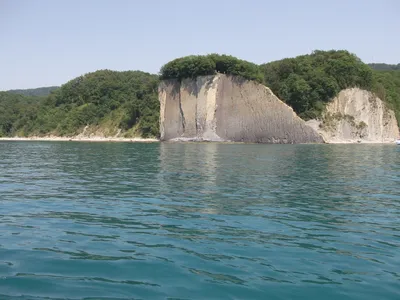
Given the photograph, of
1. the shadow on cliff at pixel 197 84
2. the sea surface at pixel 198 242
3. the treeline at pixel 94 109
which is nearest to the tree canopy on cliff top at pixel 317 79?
the shadow on cliff at pixel 197 84

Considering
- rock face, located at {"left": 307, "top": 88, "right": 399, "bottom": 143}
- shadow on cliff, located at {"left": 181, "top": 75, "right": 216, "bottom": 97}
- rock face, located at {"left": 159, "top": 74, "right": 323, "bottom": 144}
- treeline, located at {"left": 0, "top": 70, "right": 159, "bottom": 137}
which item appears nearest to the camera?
rock face, located at {"left": 159, "top": 74, "right": 323, "bottom": 144}

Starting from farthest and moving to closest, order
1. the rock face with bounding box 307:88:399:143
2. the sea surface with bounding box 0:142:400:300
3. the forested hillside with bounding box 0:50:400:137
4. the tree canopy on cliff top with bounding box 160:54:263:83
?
the forested hillside with bounding box 0:50:400:137 < the rock face with bounding box 307:88:399:143 < the tree canopy on cliff top with bounding box 160:54:263:83 < the sea surface with bounding box 0:142:400:300

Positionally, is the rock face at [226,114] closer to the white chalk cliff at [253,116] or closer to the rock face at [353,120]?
the white chalk cliff at [253,116]

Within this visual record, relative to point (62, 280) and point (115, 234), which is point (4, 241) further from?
point (62, 280)

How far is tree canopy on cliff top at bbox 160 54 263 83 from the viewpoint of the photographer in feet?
275

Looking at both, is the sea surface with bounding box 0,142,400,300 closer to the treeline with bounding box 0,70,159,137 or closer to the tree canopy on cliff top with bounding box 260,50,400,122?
the tree canopy on cliff top with bounding box 260,50,400,122

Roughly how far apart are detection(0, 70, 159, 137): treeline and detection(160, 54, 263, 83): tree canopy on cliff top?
1625 cm

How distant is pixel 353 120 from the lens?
8612 centimetres

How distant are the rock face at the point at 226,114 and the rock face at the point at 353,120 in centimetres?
648

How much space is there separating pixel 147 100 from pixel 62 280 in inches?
3959

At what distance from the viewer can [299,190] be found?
18344 mm

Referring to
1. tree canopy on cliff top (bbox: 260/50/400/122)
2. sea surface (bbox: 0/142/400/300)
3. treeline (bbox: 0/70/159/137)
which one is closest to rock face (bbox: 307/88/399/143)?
tree canopy on cliff top (bbox: 260/50/400/122)

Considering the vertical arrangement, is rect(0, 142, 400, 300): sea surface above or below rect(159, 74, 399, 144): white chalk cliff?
below

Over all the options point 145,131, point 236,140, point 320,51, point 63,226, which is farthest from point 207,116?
point 63,226
